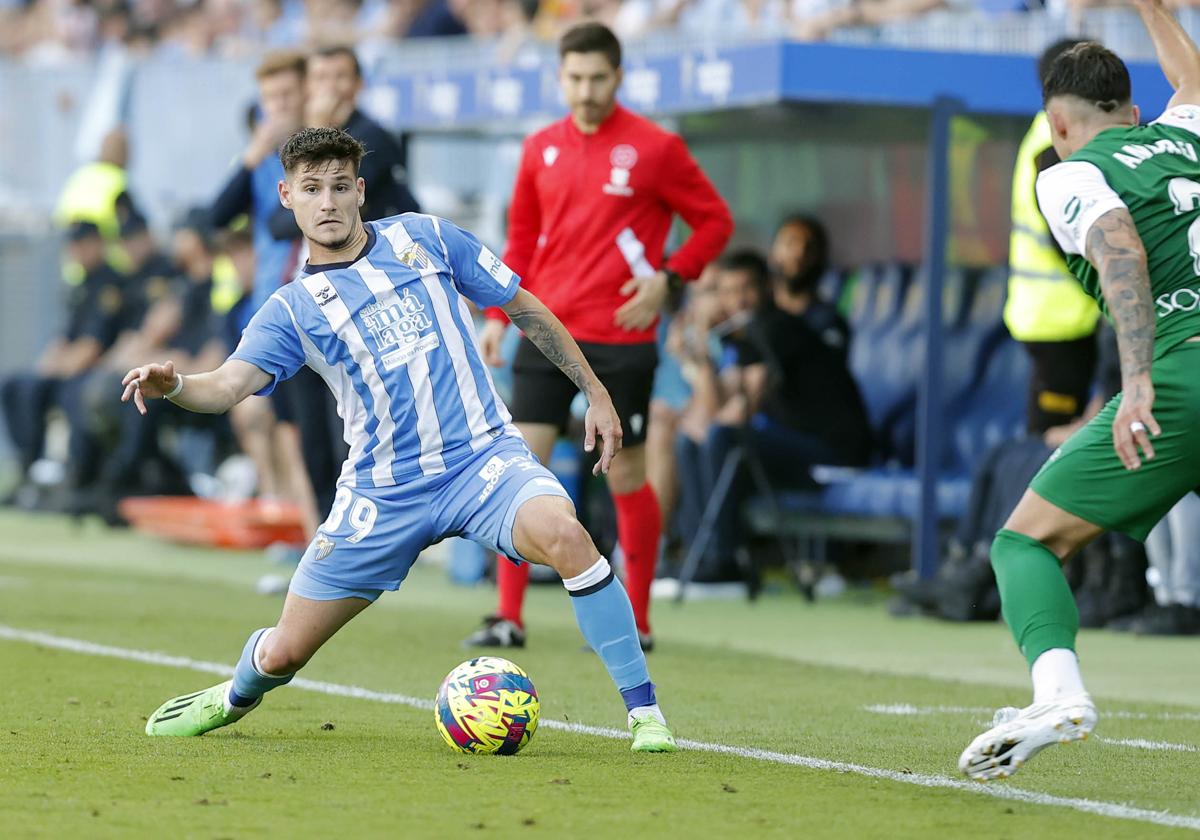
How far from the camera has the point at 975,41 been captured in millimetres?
11891

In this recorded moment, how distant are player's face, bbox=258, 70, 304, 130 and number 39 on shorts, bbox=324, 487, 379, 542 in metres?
4.66

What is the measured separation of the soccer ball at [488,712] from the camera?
602 centimetres

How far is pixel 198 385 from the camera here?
19.0 feet

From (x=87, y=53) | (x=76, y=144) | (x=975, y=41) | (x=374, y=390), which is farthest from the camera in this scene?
(x=87, y=53)

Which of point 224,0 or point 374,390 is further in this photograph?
point 224,0

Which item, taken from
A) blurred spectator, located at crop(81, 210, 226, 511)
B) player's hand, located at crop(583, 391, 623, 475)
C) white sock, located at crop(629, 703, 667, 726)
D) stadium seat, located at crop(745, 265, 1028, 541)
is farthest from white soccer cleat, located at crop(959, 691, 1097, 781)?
blurred spectator, located at crop(81, 210, 226, 511)

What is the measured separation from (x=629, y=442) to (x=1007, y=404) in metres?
4.29

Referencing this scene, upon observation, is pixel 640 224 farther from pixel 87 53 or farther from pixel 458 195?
pixel 87 53

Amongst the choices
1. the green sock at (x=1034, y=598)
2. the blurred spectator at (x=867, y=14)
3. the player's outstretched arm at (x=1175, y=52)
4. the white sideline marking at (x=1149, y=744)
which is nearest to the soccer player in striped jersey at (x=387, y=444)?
the green sock at (x=1034, y=598)

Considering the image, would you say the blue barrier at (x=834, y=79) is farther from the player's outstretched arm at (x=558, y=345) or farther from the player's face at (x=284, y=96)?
the player's outstretched arm at (x=558, y=345)

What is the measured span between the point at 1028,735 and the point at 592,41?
4.29 metres

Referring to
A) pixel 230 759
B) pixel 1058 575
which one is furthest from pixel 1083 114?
pixel 230 759

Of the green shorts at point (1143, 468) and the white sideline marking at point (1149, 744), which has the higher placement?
the green shorts at point (1143, 468)

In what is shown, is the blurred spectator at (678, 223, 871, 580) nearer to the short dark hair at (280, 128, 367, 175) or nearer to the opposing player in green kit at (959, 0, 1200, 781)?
the short dark hair at (280, 128, 367, 175)
